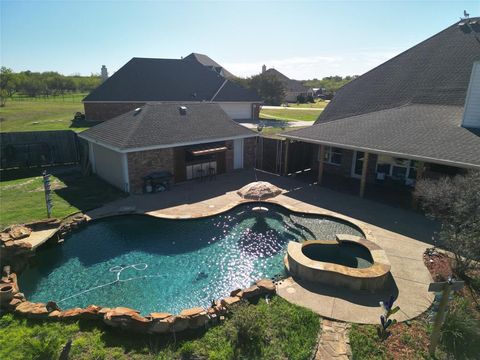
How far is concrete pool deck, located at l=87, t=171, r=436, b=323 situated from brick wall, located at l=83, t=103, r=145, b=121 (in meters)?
19.8

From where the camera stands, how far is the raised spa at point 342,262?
882cm

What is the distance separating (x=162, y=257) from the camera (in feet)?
36.6

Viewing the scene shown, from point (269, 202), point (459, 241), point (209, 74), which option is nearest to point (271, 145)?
point (269, 202)

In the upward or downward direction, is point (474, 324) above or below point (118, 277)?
above

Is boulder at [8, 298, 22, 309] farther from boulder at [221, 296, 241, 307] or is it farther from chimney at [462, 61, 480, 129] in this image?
chimney at [462, 61, 480, 129]

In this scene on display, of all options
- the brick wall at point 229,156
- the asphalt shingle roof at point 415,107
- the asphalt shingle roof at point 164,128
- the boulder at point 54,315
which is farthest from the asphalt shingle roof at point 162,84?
the boulder at point 54,315

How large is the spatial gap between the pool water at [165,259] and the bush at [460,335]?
4.55 m

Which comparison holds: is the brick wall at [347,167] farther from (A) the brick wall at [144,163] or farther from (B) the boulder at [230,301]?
(B) the boulder at [230,301]

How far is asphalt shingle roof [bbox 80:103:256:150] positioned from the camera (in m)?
16.7

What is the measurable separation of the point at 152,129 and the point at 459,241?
14884 mm

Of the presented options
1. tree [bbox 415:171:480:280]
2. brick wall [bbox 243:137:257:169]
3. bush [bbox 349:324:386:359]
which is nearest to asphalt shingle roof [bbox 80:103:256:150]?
brick wall [bbox 243:137:257:169]

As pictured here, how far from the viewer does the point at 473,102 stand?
576 inches

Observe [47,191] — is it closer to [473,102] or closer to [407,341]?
Result: [407,341]

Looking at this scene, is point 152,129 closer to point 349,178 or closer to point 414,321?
point 349,178
